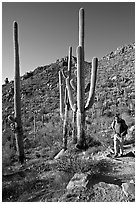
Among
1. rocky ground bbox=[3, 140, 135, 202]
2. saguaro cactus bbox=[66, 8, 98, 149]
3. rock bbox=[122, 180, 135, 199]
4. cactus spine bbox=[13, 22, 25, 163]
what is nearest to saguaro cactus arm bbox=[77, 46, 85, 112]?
saguaro cactus bbox=[66, 8, 98, 149]

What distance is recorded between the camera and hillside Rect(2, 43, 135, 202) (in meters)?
5.48

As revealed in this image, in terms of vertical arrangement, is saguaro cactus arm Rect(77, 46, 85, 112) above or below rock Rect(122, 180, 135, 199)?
above

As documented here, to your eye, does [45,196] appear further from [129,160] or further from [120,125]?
[120,125]

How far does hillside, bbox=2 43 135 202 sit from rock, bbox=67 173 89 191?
0.17 m

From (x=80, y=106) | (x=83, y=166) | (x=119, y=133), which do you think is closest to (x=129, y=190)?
(x=83, y=166)

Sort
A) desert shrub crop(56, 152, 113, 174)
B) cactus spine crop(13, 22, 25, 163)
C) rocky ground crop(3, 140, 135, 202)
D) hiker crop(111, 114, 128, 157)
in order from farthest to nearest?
cactus spine crop(13, 22, 25, 163)
hiker crop(111, 114, 128, 157)
desert shrub crop(56, 152, 113, 174)
rocky ground crop(3, 140, 135, 202)

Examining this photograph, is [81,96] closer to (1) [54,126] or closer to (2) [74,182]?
(2) [74,182]

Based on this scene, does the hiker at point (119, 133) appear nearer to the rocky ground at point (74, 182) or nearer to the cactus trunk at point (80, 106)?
the rocky ground at point (74, 182)

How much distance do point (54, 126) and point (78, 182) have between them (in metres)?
9.83

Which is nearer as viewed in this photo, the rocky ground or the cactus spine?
the rocky ground

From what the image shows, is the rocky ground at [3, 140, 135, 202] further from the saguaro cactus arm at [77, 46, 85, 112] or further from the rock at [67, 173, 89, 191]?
the saguaro cactus arm at [77, 46, 85, 112]

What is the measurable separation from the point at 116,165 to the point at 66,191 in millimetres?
2325

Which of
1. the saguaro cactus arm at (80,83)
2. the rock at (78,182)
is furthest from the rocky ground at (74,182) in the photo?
the saguaro cactus arm at (80,83)

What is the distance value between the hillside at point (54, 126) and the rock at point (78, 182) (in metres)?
0.17
